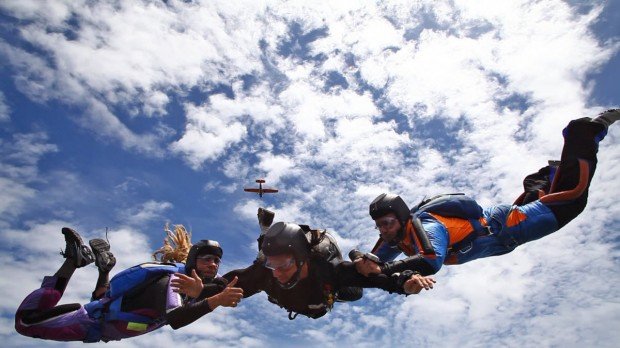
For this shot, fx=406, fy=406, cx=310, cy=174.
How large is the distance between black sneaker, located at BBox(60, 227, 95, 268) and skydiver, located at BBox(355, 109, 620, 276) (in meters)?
4.60

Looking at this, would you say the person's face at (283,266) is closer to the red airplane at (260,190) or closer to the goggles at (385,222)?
the goggles at (385,222)

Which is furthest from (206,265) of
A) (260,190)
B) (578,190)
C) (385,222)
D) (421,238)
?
(260,190)

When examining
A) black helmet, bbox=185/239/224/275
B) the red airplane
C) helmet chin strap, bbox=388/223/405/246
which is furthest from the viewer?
the red airplane

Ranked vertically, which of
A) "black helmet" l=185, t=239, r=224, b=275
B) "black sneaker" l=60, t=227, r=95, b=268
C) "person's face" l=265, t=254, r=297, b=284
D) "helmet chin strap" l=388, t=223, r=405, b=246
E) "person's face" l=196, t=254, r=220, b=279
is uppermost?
"black sneaker" l=60, t=227, r=95, b=268

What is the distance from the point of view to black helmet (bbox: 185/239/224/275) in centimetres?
Result: 631

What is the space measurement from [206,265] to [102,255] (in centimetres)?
184

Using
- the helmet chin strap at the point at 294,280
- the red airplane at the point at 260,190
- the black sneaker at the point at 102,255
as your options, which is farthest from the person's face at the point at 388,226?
the red airplane at the point at 260,190

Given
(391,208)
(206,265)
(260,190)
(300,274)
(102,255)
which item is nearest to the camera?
(300,274)

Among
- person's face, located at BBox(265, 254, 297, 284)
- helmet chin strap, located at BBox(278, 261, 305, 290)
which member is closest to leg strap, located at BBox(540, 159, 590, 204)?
helmet chin strap, located at BBox(278, 261, 305, 290)

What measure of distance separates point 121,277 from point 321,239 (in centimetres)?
304

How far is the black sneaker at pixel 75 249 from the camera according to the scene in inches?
253

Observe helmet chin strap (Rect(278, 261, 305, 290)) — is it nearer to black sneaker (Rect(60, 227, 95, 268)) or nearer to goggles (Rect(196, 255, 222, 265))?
goggles (Rect(196, 255, 222, 265))

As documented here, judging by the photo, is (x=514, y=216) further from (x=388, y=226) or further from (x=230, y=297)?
(x=230, y=297)

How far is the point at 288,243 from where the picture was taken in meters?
4.91
